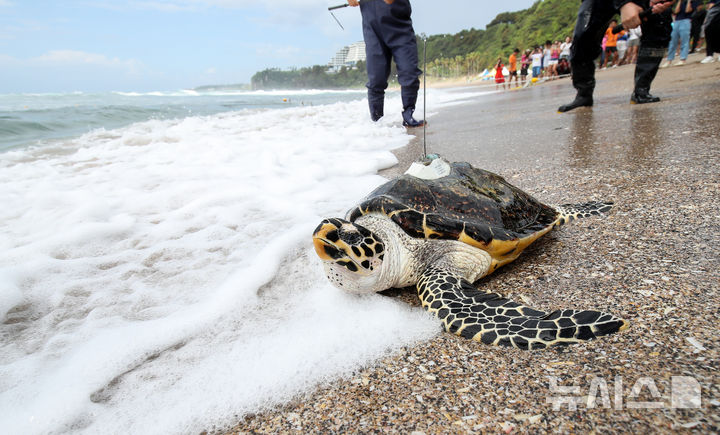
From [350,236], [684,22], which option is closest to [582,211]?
[350,236]

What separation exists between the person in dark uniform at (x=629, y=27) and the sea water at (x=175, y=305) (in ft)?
10.5

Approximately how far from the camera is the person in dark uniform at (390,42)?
556 centimetres

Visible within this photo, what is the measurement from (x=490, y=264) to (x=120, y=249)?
2.58 meters

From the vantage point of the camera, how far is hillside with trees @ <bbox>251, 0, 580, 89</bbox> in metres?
44.5

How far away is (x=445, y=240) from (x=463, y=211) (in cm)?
19

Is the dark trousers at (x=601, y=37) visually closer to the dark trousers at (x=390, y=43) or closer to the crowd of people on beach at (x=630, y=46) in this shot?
the dark trousers at (x=390, y=43)

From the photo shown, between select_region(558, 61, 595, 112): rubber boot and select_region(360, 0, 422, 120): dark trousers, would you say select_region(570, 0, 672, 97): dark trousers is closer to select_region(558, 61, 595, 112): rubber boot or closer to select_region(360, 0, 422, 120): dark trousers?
select_region(558, 61, 595, 112): rubber boot

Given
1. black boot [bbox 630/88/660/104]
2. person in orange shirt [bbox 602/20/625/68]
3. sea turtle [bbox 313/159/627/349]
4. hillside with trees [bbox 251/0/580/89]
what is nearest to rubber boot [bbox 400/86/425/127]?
black boot [bbox 630/88/660/104]

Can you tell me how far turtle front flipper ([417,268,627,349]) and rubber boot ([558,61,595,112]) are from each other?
495 cm

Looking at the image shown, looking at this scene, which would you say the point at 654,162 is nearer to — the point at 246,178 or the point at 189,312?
the point at 189,312

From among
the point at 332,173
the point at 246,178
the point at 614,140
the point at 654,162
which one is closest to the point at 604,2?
the point at 614,140

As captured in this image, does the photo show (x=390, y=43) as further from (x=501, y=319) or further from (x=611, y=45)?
(x=611, y=45)

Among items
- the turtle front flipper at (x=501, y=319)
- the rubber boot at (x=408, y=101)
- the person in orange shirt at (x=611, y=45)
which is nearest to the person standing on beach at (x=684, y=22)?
the person in orange shirt at (x=611, y=45)

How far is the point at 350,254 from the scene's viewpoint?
166cm
